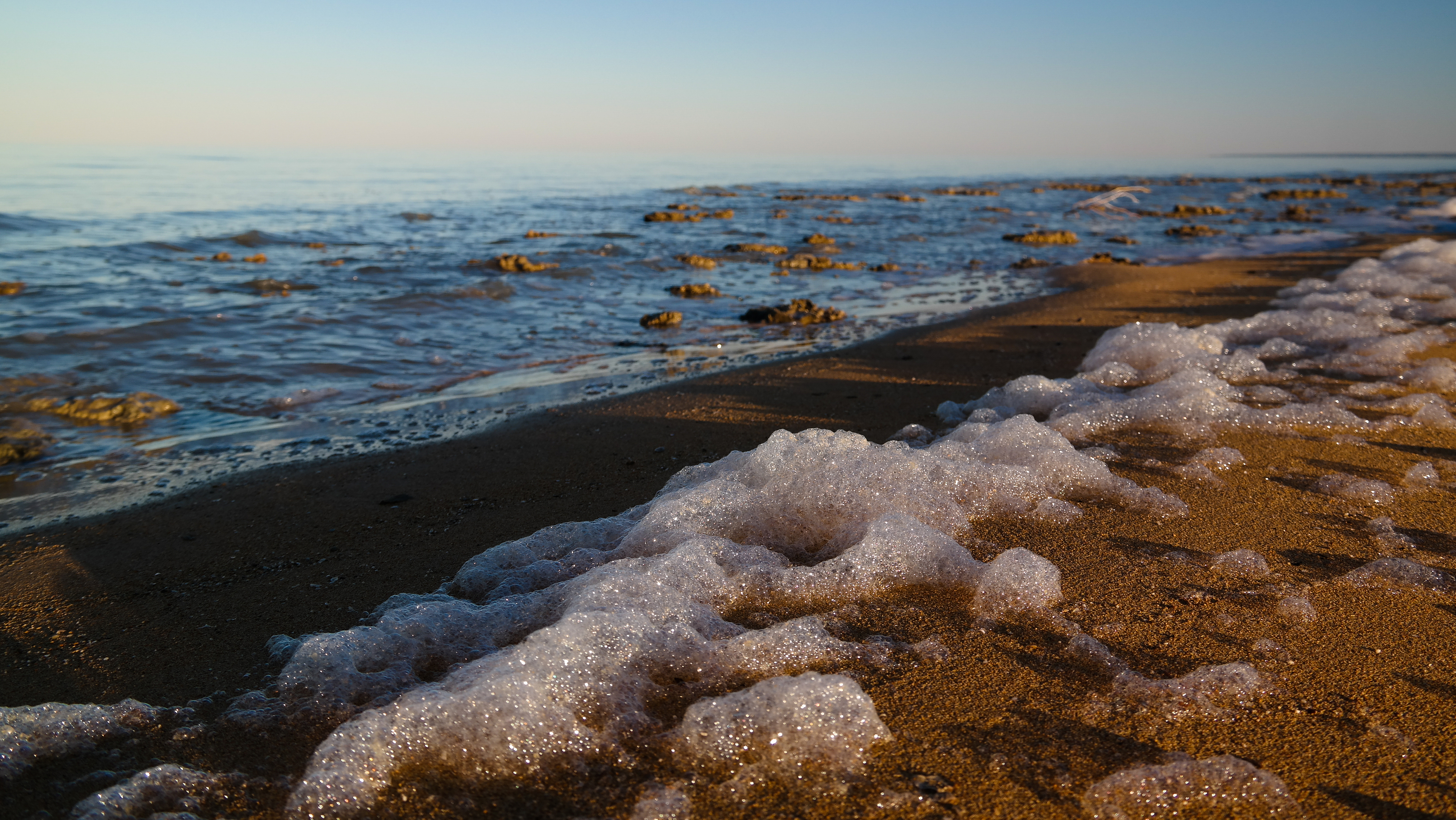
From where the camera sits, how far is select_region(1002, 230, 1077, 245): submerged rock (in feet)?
54.9

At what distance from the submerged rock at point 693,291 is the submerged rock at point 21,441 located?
686cm

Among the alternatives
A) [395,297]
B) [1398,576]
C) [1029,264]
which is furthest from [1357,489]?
[1029,264]

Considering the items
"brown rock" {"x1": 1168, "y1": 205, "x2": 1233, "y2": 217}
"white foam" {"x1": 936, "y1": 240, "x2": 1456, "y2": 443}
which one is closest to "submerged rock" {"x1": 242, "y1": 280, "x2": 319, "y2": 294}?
"white foam" {"x1": 936, "y1": 240, "x2": 1456, "y2": 443}

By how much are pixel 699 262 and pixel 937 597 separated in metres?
11.4

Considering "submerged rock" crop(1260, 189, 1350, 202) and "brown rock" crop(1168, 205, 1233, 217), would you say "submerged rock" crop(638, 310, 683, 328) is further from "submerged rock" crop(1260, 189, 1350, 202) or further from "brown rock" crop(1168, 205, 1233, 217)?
"submerged rock" crop(1260, 189, 1350, 202)

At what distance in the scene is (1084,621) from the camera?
240cm

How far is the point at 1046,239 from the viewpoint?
16.8 m

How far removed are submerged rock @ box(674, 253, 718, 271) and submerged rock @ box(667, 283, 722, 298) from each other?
7.50ft

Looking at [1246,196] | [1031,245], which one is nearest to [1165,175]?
[1246,196]

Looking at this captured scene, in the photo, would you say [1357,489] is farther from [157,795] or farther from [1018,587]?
[157,795]

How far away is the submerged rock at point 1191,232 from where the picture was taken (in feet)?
60.0

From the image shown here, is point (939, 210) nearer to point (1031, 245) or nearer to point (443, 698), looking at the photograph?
point (1031, 245)

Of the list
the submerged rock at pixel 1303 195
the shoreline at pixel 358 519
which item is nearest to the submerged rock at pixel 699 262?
the shoreline at pixel 358 519

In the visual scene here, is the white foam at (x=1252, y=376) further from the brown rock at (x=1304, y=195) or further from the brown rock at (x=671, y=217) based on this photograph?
the brown rock at (x=1304, y=195)
